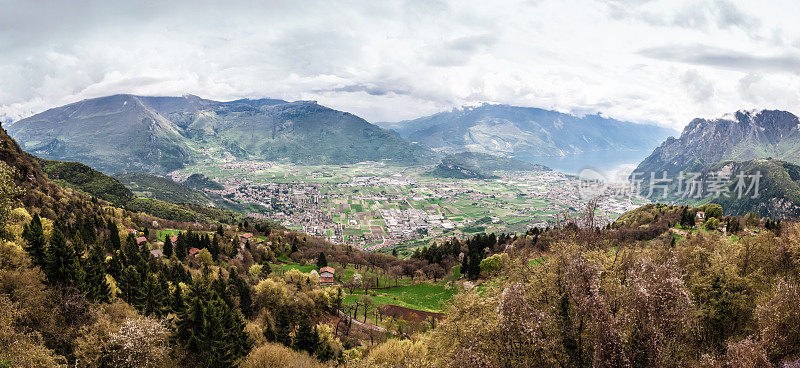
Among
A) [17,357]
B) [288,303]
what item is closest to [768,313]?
[17,357]

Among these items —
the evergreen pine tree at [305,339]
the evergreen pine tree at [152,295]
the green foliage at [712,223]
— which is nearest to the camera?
the evergreen pine tree at [305,339]

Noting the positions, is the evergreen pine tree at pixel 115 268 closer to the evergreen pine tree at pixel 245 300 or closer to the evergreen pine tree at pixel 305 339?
the evergreen pine tree at pixel 245 300

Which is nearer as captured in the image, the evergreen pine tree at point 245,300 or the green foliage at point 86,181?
the evergreen pine tree at point 245,300

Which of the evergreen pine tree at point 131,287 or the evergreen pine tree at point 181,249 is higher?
the evergreen pine tree at point 131,287

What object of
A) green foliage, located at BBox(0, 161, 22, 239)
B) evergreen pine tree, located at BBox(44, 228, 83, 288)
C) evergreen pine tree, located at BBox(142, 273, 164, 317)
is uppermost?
green foliage, located at BBox(0, 161, 22, 239)

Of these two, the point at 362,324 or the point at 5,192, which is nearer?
the point at 5,192

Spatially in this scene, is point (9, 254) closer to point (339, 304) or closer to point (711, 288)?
point (339, 304)

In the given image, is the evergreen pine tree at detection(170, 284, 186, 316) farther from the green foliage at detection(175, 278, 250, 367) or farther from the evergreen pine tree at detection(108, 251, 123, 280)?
the evergreen pine tree at detection(108, 251, 123, 280)

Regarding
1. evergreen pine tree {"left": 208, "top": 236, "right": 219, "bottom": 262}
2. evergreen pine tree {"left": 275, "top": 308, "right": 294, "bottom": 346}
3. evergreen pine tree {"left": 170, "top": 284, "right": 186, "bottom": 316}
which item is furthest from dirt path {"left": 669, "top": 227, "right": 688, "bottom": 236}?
evergreen pine tree {"left": 208, "top": 236, "right": 219, "bottom": 262}

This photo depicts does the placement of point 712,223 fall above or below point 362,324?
above

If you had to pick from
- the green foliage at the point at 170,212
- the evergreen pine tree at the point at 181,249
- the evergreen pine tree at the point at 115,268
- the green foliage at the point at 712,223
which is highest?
the green foliage at the point at 712,223

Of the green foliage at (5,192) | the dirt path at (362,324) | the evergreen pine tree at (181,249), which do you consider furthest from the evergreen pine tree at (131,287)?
the evergreen pine tree at (181,249)

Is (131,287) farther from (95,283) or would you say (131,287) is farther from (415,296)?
(415,296)

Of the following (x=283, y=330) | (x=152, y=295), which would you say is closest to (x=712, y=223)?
(x=283, y=330)
